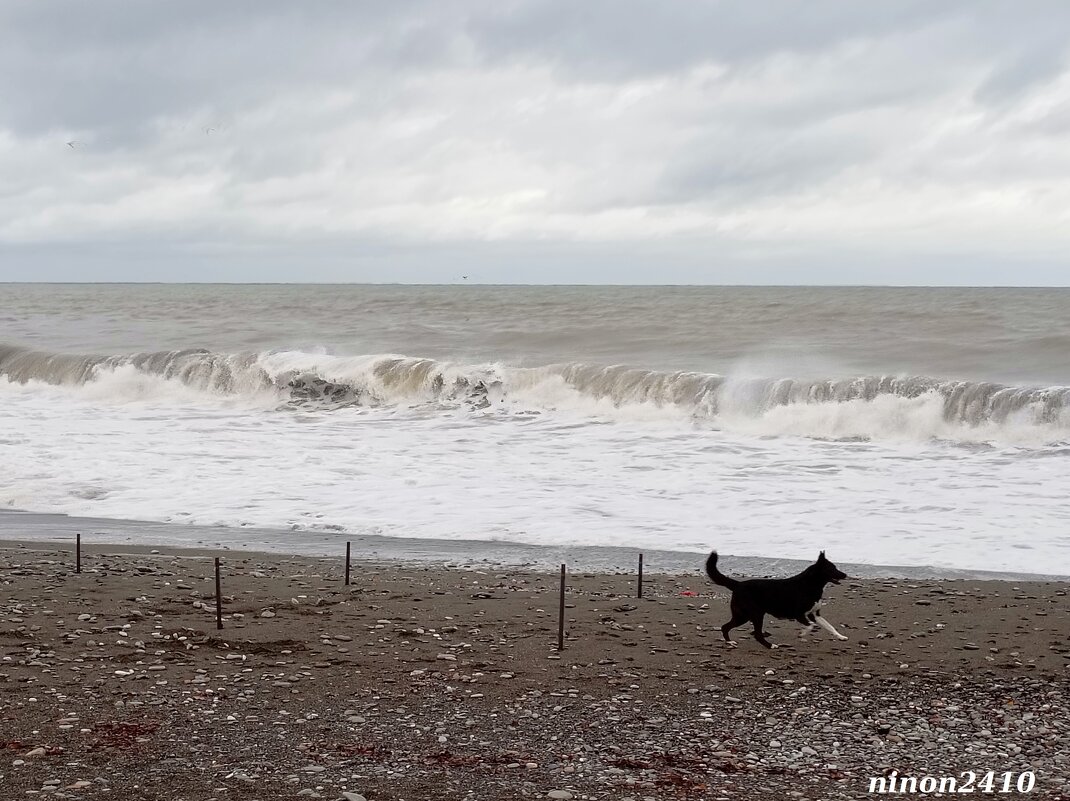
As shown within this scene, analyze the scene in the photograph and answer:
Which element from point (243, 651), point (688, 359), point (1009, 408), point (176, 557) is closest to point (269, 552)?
point (176, 557)

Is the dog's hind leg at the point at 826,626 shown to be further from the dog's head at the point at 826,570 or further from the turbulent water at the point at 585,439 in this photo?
the turbulent water at the point at 585,439

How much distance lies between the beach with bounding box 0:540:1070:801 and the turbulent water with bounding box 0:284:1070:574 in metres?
2.92

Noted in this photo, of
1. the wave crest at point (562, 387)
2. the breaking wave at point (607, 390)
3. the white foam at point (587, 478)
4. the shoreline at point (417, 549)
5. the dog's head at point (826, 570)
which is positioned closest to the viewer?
the dog's head at point (826, 570)

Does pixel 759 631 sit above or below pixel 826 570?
below

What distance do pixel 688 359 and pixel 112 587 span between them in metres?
23.6

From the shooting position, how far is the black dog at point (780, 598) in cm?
675

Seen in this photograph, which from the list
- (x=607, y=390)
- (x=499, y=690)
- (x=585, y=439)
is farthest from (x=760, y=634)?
(x=607, y=390)

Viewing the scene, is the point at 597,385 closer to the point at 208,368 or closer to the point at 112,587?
the point at 208,368

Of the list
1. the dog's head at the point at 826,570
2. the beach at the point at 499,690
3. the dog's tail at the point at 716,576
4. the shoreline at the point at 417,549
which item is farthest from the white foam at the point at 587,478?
the dog's tail at the point at 716,576

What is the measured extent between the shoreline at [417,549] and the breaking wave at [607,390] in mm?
9250

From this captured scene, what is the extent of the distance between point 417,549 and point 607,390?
46.3ft

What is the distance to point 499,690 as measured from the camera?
19.9ft

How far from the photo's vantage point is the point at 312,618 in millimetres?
7473

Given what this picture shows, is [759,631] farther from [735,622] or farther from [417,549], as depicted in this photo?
[417,549]
